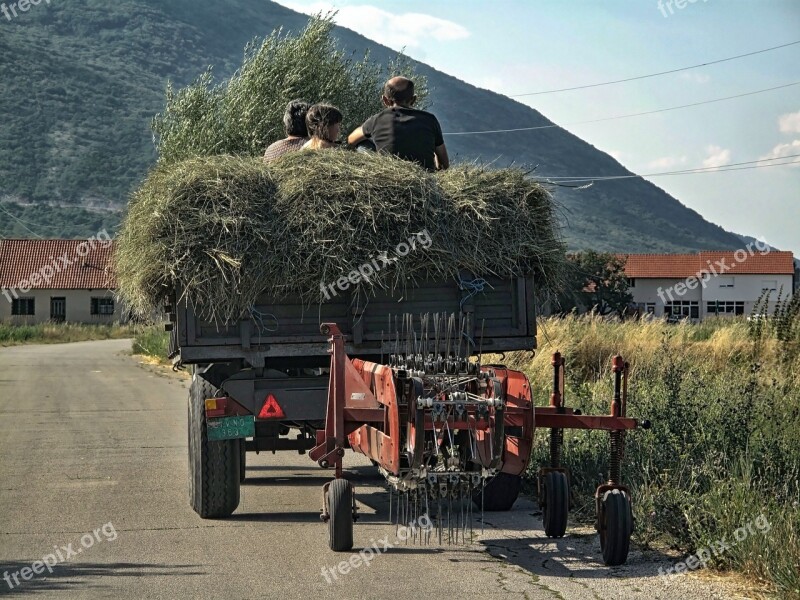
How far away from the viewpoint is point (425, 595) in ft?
20.7

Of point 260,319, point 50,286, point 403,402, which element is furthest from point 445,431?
point 50,286

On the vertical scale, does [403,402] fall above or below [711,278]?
below

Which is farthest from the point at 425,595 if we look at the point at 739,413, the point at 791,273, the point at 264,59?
A: the point at 791,273

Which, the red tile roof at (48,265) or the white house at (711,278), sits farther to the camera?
the white house at (711,278)

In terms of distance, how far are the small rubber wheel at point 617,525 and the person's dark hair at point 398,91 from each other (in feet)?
13.5

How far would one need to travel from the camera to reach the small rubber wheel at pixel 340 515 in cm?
731

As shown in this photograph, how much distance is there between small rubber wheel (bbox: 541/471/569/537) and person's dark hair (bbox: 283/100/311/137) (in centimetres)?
450

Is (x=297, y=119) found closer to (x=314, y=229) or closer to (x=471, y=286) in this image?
(x=314, y=229)

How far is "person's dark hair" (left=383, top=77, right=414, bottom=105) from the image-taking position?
9688 millimetres

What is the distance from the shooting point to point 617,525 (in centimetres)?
694
